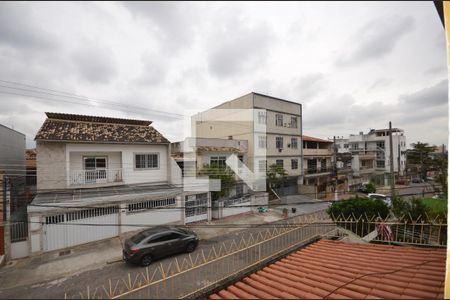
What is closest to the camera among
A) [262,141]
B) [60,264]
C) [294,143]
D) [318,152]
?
[60,264]

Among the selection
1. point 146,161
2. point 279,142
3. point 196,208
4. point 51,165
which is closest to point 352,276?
point 196,208

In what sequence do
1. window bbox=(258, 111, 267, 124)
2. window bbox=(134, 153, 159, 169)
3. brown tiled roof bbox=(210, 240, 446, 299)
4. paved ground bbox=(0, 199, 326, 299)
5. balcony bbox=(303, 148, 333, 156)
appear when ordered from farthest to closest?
balcony bbox=(303, 148, 333, 156) < window bbox=(258, 111, 267, 124) < window bbox=(134, 153, 159, 169) < paved ground bbox=(0, 199, 326, 299) < brown tiled roof bbox=(210, 240, 446, 299)

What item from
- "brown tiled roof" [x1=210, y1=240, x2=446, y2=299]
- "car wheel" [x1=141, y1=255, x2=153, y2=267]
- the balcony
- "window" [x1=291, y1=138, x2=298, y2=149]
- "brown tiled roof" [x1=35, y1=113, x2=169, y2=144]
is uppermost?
"brown tiled roof" [x1=35, y1=113, x2=169, y2=144]

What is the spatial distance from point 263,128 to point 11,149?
849 inches

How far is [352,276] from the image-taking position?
4.60 meters

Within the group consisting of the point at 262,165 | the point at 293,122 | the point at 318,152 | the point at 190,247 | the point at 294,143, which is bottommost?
the point at 190,247

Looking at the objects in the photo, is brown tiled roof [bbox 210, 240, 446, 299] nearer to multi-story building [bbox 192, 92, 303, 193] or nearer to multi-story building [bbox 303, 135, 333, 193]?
multi-story building [bbox 192, 92, 303, 193]

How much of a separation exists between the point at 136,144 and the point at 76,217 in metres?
5.88

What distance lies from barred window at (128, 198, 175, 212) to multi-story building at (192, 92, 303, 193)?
33.7 ft

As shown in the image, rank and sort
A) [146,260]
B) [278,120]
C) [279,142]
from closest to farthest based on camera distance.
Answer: [146,260] < [278,120] < [279,142]

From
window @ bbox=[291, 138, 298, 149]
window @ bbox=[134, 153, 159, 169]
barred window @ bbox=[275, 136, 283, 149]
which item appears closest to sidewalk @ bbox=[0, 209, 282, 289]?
window @ bbox=[134, 153, 159, 169]

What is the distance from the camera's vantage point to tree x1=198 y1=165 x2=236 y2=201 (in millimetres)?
16484

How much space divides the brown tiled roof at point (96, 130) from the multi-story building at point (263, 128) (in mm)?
9658

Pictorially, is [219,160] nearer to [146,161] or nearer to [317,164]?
[146,161]
